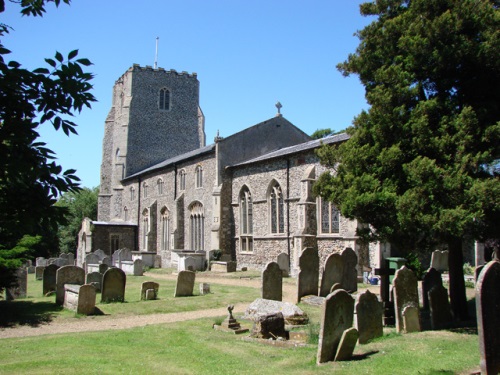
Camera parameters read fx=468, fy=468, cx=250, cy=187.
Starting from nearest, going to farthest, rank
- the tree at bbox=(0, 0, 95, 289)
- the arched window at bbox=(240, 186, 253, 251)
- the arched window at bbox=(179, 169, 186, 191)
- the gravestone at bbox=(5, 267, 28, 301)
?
the tree at bbox=(0, 0, 95, 289), the gravestone at bbox=(5, 267, 28, 301), the arched window at bbox=(240, 186, 253, 251), the arched window at bbox=(179, 169, 186, 191)

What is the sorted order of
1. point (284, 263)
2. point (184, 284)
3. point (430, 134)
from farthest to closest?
point (284, 263), point (184, 284), point (430, 134)

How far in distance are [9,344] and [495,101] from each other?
1114cm

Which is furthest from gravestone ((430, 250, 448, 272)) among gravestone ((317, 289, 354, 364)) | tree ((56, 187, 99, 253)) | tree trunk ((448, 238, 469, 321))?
tree ((56, 187, 99, 253))

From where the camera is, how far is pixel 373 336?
8750 millimetres

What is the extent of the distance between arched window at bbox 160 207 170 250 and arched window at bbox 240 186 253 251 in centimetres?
1023

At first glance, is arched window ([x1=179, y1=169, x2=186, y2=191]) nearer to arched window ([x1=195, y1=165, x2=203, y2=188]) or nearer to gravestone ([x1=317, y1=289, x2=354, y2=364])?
arched window ([x1=195, y1=165, x2=203, y2=188])

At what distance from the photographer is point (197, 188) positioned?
31719mm

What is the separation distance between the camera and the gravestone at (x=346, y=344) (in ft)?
24.0

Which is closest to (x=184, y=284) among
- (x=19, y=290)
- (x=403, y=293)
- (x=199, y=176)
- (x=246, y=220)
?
(x=19, y=290)

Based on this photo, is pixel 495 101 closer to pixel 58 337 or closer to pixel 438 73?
pixel 438 73

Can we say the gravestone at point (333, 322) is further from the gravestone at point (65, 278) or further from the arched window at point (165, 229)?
the arched window at point (165, 229)

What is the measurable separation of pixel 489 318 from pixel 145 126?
144ft

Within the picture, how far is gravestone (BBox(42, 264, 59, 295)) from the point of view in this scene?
1711 centimetres

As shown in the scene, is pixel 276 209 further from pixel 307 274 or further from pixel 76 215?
pixel 76 215
